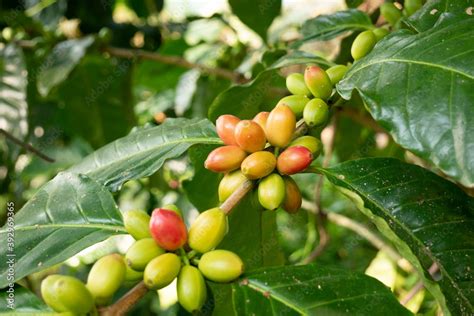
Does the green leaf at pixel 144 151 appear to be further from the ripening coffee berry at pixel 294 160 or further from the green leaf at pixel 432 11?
the green leaf at pixel 432 11

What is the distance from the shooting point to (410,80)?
0.81 m

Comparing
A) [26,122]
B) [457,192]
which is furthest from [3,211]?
[457,192]

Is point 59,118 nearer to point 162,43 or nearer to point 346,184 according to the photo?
point 162,43

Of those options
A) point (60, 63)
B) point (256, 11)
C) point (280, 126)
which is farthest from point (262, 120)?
point (60, 63)

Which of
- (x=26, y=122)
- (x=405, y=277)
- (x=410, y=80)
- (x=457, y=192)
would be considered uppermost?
(x=410, y=80)

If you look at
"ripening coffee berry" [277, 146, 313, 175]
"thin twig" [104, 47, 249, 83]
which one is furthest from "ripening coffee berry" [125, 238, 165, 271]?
"thin twig" [104, 47, 249, 83]

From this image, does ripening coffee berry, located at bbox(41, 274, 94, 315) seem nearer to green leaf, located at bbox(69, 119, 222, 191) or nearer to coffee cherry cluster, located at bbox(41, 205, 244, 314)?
coffee cherry cluster, located at bbox(41, 205, 244, 314)

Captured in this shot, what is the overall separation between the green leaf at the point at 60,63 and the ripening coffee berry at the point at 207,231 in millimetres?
1214

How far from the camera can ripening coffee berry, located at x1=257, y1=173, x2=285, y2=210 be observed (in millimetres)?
849

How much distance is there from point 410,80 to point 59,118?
179cm

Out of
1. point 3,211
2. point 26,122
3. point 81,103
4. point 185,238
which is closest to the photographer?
point 185,238

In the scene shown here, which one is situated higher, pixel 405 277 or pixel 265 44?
pixel 265 44

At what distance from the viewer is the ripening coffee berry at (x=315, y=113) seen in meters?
0.93

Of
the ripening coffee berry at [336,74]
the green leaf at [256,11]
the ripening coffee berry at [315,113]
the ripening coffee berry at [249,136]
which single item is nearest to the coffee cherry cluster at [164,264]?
the ripening coffee berry at [249,136]
